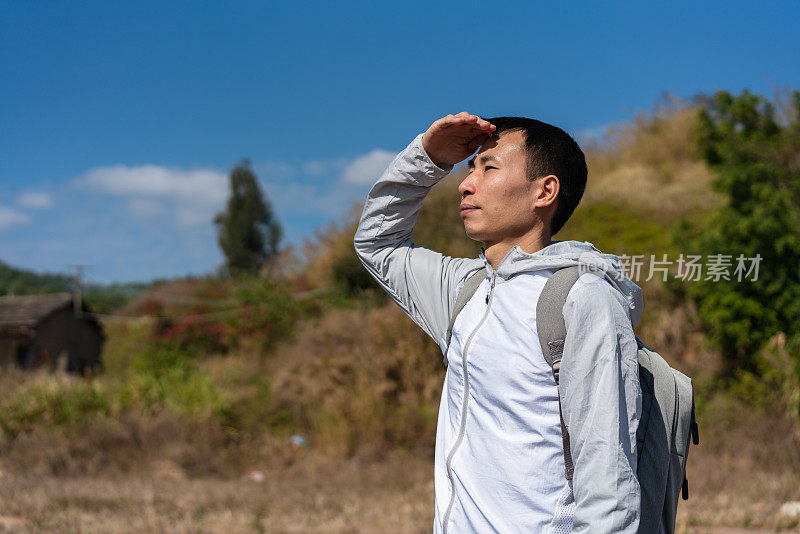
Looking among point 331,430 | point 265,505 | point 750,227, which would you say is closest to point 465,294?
point 265,505

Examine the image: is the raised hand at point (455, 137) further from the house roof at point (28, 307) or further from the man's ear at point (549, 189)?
the house roof at point (28, 307)

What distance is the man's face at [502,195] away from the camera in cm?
175

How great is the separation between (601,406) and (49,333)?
25.3 m

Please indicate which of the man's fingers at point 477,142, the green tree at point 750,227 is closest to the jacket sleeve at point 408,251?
the man's fingers at point 477,142

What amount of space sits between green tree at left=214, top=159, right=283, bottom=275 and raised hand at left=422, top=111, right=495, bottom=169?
30.5 metres

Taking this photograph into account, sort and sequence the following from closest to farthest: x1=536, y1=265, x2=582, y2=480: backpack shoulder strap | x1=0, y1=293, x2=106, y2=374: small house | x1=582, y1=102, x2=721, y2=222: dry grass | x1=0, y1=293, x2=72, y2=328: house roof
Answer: x1=536, y1=265, x2=582, y2=480: backpack shoulder strap < x1=582, y1=102, x2=721, y2=222: dry grass < x1=0, y1=293, x2=72, y2=328: house roof < x1=0, y1=293, x2=106, y2=374: small house

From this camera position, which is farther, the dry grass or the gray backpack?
the dry grass

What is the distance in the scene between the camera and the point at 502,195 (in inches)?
68.7

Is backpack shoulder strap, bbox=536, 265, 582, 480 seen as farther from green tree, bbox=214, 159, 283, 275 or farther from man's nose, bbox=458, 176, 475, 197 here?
green tree, bbox=214, 159, 283, 275

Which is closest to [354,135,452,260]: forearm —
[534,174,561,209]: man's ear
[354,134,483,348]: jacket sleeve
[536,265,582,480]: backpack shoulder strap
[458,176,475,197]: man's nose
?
[354,134,483,348]: jacket sleeve

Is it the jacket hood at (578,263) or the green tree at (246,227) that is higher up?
the green tree at (246,227)

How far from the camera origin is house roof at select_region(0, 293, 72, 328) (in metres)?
22.2

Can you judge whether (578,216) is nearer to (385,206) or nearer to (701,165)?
(701,165)

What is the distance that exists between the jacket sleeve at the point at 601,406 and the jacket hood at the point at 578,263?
0.22ft
